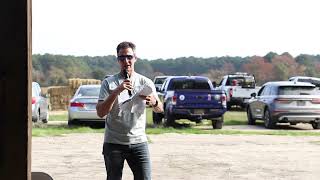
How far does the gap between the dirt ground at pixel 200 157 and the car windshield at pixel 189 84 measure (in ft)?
15.6

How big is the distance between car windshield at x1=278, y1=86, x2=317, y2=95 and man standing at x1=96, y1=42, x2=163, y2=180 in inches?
630

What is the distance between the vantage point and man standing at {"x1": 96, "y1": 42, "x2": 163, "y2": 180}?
470cm

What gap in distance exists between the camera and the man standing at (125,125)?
470 cm

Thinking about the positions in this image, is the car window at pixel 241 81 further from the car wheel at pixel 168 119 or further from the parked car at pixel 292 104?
the car wheel at pixel 168 119

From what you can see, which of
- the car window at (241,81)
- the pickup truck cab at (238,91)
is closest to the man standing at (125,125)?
the pickup truck cab at (238,91)

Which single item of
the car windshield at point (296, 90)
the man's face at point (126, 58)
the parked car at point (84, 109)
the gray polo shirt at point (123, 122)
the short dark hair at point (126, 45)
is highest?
the short dark hair at point (126, 45)

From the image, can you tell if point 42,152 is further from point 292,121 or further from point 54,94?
point 54,94

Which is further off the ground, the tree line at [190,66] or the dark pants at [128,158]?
the dark pants at [128,158]
